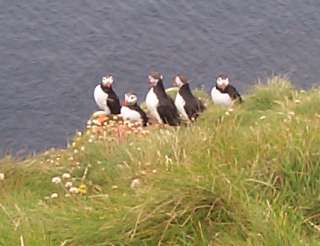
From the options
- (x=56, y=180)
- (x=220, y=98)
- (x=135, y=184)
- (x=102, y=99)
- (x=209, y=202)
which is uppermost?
(x=209, y=202)

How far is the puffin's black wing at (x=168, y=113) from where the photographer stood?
13684 millimetres

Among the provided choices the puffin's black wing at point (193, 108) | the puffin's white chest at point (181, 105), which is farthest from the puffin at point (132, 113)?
the puffin's black wing at point (193, 108)

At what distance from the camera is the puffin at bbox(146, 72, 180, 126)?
45.0ft

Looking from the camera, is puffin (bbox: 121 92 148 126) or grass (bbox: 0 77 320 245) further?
puffin (bbox: 121 92 148 126)

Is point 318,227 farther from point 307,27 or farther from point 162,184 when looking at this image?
point 307,27

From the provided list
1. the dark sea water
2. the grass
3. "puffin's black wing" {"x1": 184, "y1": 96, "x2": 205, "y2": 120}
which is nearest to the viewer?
the grass

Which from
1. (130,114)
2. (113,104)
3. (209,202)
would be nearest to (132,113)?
(130,114)

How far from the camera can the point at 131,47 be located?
2472 centimetres

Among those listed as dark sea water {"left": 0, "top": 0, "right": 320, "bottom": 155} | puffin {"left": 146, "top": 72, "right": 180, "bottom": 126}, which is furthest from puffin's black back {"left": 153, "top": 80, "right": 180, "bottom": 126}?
dark sea water {"left": 0, "top": 0, "right": 320, "bottom": 155}

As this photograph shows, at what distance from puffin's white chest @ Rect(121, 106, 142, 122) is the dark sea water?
708cm

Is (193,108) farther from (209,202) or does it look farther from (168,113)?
(209,202)

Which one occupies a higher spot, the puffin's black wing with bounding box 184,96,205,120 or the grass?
the grass

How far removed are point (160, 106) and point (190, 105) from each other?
1.67 ft

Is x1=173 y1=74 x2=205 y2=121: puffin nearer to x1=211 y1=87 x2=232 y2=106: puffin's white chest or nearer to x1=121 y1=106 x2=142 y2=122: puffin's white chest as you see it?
x1=211 y1=87 x2=232 y2=106: puffin's white chest
